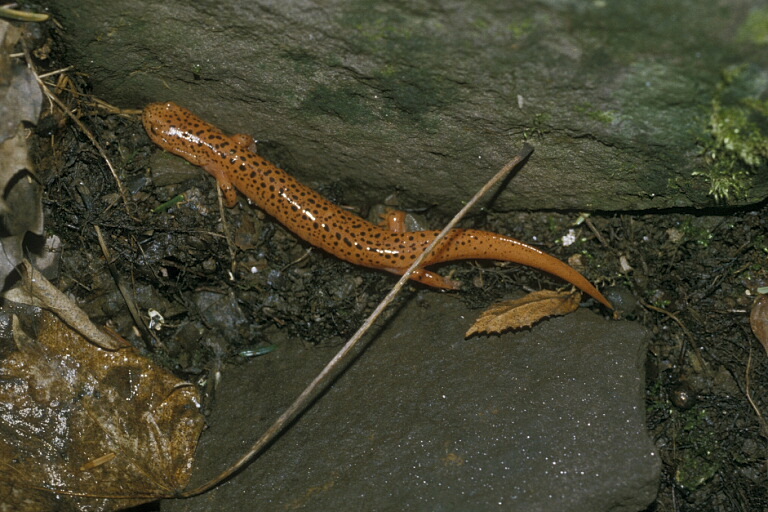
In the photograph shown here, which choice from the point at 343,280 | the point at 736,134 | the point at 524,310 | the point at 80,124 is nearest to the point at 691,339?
the point at 524,310

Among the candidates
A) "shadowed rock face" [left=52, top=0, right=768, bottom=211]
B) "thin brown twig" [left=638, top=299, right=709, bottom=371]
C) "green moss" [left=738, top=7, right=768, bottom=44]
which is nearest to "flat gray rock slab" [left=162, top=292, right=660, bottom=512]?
"thin brown twig" [left=638, top=299, right=709, bottom=371]

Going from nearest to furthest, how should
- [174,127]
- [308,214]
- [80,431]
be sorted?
[80,431] → [174,127] → [308,214]

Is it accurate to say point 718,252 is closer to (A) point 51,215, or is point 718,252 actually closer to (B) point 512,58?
(B) point 512,58

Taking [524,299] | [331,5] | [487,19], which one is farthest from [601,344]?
[331,5]

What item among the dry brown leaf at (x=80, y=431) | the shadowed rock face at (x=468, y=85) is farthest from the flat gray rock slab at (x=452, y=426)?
the shadowed rock face at (x=468, y=85)

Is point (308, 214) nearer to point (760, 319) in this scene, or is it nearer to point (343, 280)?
point (343, 280)

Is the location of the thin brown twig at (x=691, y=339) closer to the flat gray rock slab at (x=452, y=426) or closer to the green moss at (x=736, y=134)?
the flat gray rock slab at (x=452, y=426)

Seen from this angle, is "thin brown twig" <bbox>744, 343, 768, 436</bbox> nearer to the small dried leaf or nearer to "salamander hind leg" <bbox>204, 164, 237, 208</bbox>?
the small dried leaf
